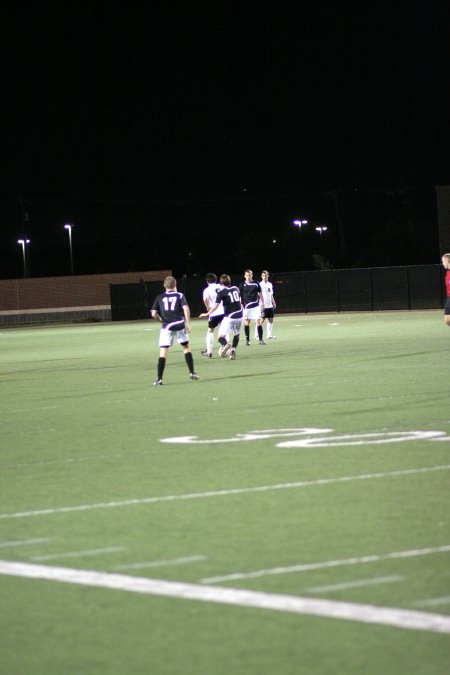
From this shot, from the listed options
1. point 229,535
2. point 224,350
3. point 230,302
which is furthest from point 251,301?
point 229,535

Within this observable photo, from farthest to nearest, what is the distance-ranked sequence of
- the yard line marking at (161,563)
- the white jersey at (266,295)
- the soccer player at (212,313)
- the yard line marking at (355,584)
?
A: the white jersey at (266,295), the soccer player at (212,313), the yard line marking at (161,563), the yard line marking at (355,584)

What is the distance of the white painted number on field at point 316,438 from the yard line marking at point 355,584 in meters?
5.50

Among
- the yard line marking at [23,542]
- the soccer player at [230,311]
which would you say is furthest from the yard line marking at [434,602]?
the soccer player at [230,311]

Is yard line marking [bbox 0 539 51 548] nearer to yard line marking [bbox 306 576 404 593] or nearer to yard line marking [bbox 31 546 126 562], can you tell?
yard line marking [bbox 31 546 126 562]

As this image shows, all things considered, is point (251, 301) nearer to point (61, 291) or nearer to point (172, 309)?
point (172, 309)

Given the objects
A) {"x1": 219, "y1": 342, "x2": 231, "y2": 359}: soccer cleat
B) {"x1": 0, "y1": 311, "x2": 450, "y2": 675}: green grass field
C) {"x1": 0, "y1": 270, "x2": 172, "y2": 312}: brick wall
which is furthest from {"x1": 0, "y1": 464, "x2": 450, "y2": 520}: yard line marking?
{"x1": 0, "y1": 270, "x2": 172, "y2": 312}: brick wall

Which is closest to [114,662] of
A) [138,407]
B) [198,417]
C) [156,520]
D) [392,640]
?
[392,640]

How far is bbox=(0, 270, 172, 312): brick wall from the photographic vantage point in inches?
3191

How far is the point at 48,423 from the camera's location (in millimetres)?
15242

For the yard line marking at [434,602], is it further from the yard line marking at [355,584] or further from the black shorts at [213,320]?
the black shorts at [213,320]

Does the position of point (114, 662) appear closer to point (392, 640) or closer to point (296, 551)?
point (392, 640)

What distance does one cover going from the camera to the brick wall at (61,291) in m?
81.1

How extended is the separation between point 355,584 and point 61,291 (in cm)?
7685

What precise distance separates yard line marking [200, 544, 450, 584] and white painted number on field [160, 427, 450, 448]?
15.9 feet
